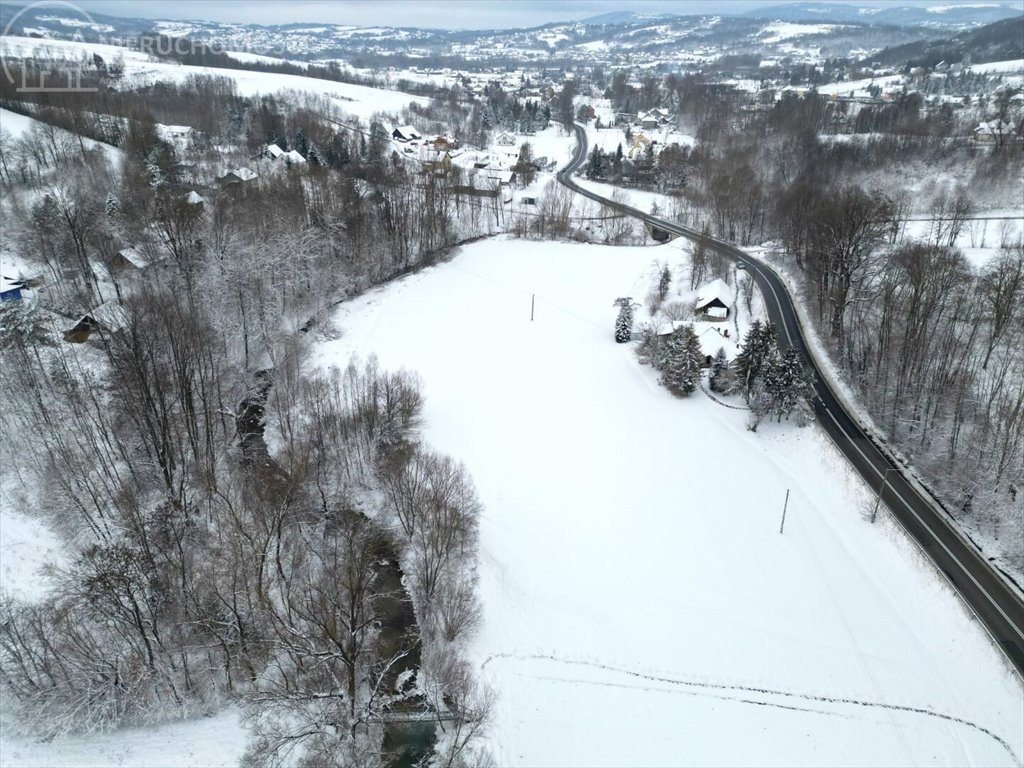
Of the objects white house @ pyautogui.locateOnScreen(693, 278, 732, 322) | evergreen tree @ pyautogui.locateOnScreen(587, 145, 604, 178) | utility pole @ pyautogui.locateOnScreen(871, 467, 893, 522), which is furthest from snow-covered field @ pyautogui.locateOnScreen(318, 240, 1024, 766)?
evergreen tree @ pyautogui.locateOnScreen(587, 145, 604, 178)

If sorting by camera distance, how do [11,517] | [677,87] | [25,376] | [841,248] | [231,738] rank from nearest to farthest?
[231,738] → [11,517] → [25,376] → [841,248] → [677,87]

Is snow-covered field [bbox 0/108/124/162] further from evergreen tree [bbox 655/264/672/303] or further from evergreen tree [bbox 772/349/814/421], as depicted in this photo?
evergreen tree [bbox 772/349/814/421]

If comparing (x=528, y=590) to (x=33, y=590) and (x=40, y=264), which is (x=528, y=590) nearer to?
(x=33, y=590)

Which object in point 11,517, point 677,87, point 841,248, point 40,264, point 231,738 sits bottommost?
point 231,738

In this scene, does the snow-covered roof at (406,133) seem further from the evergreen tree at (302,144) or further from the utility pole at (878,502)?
the utility pole at (878,502)

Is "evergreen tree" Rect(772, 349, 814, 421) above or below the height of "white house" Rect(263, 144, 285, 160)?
below

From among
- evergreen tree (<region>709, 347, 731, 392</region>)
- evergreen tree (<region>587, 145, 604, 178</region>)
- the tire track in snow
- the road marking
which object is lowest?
the tire track in snow

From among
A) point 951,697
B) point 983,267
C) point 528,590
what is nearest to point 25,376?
A: point 528,590
